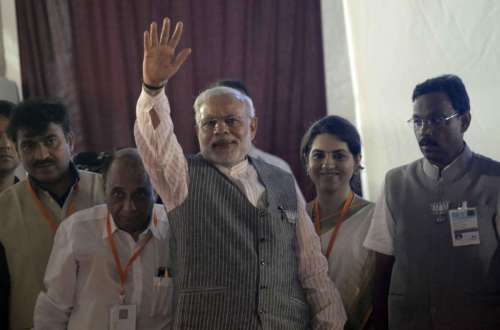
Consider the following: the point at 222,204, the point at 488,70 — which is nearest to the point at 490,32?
the point at 488,70

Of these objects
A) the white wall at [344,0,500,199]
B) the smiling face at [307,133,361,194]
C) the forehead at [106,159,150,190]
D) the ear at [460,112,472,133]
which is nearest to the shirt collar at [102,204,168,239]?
the forehead at [106,159,150,190]

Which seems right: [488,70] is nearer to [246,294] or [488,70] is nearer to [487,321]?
[487,321]

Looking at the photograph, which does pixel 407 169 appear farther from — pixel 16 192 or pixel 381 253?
pixel 16 192

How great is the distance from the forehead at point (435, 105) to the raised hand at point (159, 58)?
32.8 inches

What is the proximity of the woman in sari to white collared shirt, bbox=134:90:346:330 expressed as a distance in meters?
0.30

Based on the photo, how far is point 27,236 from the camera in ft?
6.61

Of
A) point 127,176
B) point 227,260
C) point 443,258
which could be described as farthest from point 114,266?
point 443,258

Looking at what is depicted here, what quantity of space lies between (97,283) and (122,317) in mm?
136

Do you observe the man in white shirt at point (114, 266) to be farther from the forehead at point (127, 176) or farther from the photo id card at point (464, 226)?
the photo id card at point (464, 226)

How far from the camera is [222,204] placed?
5.61 feet

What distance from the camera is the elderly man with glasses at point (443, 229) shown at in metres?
1.79

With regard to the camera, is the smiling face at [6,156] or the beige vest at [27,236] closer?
the beige vest at [27,236]

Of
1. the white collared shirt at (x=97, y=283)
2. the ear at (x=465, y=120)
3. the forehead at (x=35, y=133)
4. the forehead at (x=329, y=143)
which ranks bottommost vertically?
the white collared shirt at (x=97, y=283)

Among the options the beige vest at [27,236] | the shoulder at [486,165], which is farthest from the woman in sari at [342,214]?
the beige vest at [27,236]
